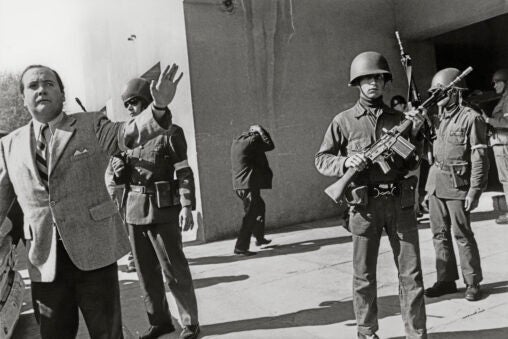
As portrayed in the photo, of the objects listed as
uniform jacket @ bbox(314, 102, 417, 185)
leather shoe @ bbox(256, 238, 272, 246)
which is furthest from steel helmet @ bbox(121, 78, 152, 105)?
leather shoe @ bbox(256, 238, 272, 246)

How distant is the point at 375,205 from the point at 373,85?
88 centimetres

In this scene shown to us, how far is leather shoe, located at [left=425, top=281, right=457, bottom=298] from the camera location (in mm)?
4352

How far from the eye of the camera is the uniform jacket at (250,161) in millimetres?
6812

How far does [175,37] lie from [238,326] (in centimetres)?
554

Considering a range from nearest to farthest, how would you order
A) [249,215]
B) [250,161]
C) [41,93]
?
1. [41,93]
2. [249,215]
3. [250,161]

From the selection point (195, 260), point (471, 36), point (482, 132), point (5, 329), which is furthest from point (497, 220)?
point (5, 329)

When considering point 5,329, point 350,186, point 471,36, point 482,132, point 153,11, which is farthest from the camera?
point 471,36

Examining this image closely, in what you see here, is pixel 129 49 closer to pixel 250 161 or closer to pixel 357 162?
pixel 250 161

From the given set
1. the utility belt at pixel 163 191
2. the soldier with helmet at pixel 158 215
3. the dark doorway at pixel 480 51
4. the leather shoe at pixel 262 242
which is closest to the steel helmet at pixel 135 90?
the soldier with helmet at pixel 158 215

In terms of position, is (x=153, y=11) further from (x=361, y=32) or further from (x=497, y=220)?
(x=497, y=220)

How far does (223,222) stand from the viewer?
8.05m

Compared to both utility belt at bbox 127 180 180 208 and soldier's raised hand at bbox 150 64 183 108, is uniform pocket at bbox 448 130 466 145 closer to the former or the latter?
utility belt at bbox 127 180 180 208

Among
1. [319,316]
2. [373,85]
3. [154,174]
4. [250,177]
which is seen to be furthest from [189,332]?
[250,177]

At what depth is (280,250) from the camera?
6828mm
